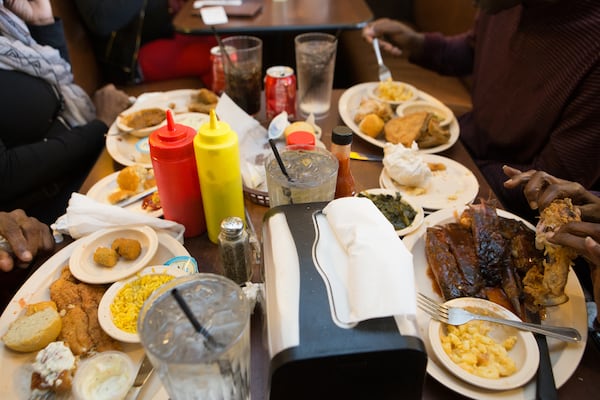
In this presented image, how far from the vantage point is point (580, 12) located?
67.4 inches

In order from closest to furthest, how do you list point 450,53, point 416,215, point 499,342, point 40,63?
point 499,342
point 416,215
point 40,63
point 450,53

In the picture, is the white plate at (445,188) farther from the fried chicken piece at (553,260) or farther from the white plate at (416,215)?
the fried chicken piece at (553,260)

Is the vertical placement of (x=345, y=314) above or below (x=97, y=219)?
above

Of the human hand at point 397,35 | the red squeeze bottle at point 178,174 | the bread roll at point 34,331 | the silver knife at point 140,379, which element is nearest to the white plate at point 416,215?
the red squeeze bottle at point 178,174

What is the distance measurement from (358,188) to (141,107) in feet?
3.94

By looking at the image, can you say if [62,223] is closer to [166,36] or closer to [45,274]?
[45,274]

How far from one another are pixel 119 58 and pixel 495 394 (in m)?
3.27

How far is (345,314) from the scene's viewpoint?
2.44 feet

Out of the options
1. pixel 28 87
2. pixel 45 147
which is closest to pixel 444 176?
pixel 45 147

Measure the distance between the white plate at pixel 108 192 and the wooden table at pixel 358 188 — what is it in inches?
2.3

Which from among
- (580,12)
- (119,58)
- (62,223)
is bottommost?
(119,58)

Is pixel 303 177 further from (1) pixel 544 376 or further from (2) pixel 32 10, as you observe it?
(2) pixel 32 10

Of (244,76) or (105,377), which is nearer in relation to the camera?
(105,377)

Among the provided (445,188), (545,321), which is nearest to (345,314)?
(545,321)
